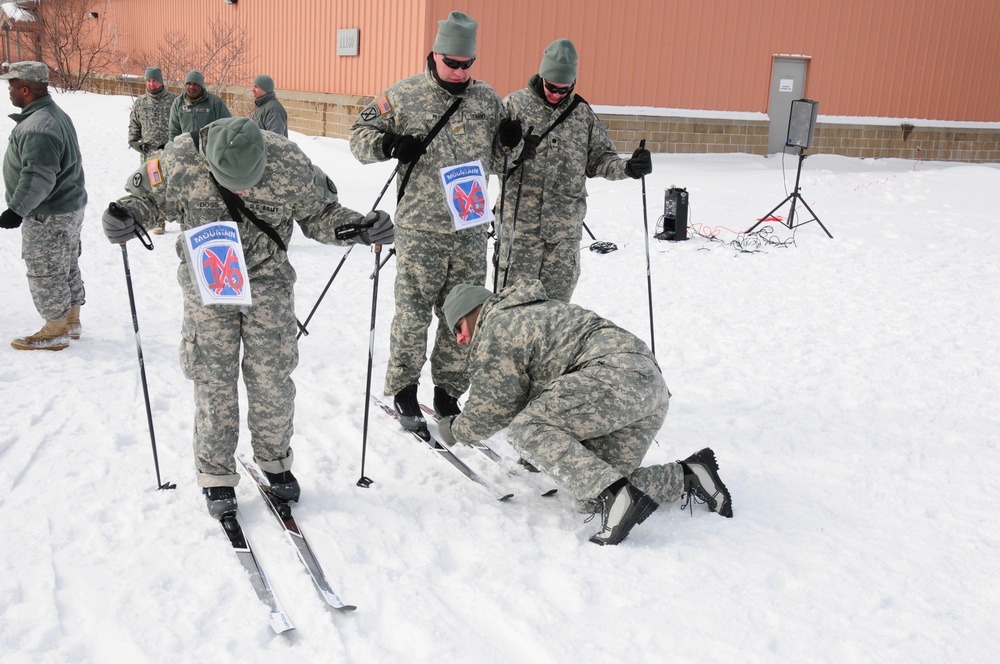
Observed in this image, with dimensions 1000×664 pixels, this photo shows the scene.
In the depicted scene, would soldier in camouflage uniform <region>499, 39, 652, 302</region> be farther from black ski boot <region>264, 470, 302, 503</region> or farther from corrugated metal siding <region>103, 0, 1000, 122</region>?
corrugated metal siding <region>103, 0, 1000, 122</region>

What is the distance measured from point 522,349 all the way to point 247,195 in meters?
1.26

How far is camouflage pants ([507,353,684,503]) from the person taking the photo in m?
3.38

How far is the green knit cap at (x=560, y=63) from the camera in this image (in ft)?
15.0

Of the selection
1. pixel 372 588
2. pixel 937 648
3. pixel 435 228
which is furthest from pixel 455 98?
pixel 937 648

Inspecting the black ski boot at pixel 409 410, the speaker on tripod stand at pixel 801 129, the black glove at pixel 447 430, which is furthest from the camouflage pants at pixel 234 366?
the speaker on tripod stand at pixel 801 129

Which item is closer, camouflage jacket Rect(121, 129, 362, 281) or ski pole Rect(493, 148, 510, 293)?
camouflage jacket Rect(121, 129, 362, 281)

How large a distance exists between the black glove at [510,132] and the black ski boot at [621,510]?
6.48ft

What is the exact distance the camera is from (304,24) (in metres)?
15.1

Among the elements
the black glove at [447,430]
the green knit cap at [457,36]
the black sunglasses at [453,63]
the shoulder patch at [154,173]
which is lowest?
the black glove at [447,430]

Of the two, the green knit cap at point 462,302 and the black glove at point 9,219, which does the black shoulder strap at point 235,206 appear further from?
the black glove at point 9,219

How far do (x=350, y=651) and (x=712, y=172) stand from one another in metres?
12.3

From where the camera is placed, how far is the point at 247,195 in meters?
3.27

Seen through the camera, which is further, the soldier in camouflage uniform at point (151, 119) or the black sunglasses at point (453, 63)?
the soldier in camouflage uniform at point (151, 119)

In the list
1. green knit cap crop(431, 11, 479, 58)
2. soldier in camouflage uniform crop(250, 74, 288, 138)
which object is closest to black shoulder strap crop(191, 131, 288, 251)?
green knit cap crop(431, 11, 479, 58)
